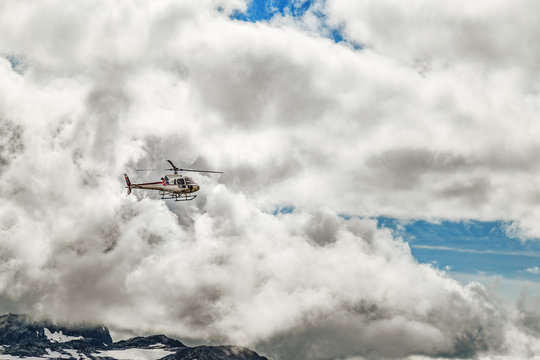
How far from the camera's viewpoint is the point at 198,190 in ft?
580

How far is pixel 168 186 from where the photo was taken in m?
178

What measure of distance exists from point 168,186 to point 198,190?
11367 mm
